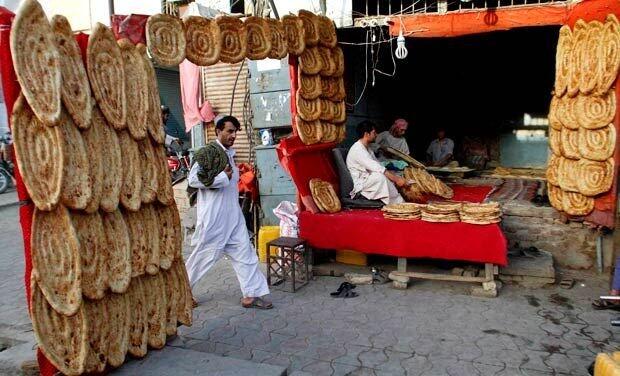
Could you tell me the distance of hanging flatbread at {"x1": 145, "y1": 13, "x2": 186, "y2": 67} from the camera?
3.86 meters

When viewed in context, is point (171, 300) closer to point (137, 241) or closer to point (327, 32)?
point (137, 241)

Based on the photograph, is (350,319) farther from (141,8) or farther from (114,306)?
(141,8)

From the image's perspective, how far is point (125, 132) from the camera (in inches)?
133

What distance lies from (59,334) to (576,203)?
528cm

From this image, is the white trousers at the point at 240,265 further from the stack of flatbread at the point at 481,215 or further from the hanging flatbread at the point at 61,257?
the stack of flatbread at the point at 481,215

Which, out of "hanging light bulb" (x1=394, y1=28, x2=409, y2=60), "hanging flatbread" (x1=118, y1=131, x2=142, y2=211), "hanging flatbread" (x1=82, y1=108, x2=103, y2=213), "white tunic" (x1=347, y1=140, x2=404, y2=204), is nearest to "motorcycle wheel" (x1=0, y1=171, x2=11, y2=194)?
"white tunic" (x1=347, y1=140, x2=404, y2=204)

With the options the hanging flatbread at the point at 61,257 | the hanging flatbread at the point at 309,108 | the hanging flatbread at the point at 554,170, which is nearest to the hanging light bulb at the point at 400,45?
the hanging flatbread at the point at 309,108

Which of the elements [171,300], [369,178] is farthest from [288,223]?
[171,300]

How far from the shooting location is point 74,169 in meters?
2.92

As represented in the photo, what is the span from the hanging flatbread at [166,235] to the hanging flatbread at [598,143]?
4.39m

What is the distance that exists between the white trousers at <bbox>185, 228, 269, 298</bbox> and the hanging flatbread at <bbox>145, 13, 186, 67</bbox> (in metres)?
1.83

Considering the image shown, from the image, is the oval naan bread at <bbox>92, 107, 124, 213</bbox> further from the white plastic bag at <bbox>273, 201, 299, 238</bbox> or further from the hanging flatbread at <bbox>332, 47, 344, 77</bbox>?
the hanging flatbread at <bbox>332, 47, 344, 77</bbox>

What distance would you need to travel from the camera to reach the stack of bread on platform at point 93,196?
9.06ft

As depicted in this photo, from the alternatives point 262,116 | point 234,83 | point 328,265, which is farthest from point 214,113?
point 328,265
